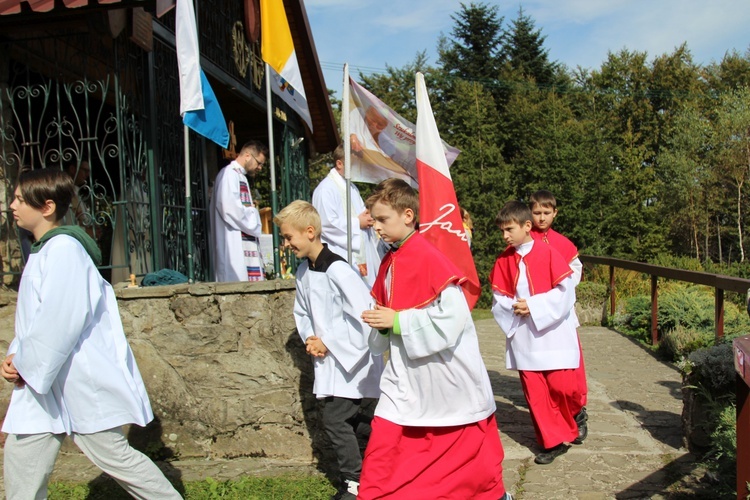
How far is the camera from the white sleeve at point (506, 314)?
204 inches

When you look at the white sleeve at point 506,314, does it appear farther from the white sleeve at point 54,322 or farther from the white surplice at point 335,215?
the white sleeve at point 54,322

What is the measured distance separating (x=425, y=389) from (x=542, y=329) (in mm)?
1741

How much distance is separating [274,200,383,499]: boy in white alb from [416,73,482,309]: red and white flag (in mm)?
519

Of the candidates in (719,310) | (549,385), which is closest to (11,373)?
(549,385)

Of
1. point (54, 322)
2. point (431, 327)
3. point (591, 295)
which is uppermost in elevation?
point (54, 322)

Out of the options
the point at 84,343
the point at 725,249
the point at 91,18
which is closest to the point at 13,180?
the point at 91,18

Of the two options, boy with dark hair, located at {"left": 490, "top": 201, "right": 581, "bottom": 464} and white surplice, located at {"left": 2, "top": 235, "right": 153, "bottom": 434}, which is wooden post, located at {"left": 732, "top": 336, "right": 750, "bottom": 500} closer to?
boy with dark hair, located at {"left": 490, "top": 201, "right": 581, "bottom": 464}

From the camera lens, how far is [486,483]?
353 cm

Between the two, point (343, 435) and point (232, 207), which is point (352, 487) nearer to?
point (343, 435)

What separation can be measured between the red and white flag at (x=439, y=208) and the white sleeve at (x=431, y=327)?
0.57m

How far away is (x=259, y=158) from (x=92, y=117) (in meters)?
4.37

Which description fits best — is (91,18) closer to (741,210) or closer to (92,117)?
(92,117)

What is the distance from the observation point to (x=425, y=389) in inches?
137

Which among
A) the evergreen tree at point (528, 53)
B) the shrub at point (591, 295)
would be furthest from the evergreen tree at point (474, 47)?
the shrub at point (591, 295)
